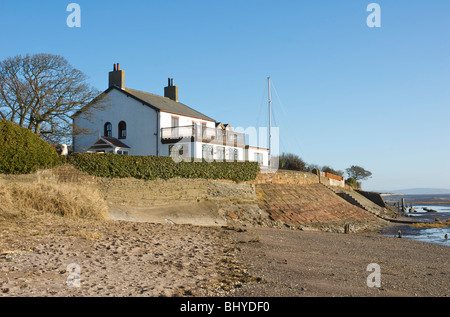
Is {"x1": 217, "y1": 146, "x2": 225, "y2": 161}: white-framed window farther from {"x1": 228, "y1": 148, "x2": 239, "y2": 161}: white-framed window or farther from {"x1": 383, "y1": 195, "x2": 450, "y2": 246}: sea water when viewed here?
{"x1": 383, "y1": 195, "x2": 450, "y2": 246}: sea water

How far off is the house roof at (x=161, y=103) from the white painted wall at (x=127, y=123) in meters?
0.44

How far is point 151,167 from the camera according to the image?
22.6 metres

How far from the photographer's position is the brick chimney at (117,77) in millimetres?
36125

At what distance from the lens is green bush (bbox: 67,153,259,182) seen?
Answer: 20250 mm

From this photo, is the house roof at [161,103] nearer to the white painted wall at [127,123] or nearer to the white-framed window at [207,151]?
the white painted wall at [127,123]

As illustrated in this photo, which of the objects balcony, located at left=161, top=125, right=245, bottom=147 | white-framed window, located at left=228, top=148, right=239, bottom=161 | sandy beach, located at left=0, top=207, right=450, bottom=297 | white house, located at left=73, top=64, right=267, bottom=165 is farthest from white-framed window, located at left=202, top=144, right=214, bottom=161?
sandy beach, located at left=0, top=207, right=450, bottom=297

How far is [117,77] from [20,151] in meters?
20.0

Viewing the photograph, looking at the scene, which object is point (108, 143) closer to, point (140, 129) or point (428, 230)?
point (140, 129)

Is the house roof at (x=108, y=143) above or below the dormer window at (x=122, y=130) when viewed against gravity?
below

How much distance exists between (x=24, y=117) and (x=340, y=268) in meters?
27.3

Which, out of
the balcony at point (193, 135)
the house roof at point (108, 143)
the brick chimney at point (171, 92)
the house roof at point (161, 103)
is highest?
the brick chimney at point (171, 92)

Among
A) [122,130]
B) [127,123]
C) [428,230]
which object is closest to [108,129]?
[122,130]

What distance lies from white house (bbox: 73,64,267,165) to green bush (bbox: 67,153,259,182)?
19.1 feet

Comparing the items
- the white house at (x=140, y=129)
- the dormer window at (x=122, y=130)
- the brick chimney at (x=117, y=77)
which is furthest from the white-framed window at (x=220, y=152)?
the brick chimney at (x=117, y=77)
